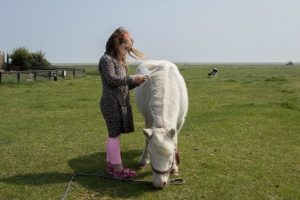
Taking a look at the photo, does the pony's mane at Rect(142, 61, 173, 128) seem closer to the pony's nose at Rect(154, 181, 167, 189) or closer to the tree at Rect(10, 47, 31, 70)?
the pony's nose at Rect(154, 181, 167, 189)

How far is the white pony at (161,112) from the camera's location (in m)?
6.02

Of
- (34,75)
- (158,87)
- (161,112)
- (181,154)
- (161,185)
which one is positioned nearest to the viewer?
(161,185)

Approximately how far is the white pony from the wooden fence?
2091 centimetres

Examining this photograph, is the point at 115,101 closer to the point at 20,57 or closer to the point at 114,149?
the point at 114,149

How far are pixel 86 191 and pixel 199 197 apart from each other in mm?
1641

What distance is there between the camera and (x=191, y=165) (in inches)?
314

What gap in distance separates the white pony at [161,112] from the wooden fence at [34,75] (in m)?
20.9

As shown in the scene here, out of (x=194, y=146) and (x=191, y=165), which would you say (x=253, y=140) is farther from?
(x=191, y=165)

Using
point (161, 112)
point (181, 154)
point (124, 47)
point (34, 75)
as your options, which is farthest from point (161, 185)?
point (34, 75)

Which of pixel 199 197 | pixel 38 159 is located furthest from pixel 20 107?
pixel 199 197

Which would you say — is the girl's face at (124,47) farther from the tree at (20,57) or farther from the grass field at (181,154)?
the tree at (20,57)

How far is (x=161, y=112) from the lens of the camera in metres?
6.45

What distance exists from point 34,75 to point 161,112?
82.8 feet

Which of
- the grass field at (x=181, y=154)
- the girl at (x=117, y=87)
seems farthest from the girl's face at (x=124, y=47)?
the grass field at (x=181, y=154)
